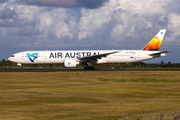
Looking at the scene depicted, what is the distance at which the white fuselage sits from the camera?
51.5 m

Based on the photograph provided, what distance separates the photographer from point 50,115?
37.8 feet

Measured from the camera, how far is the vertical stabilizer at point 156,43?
182ft

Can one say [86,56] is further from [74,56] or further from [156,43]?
[156,43]

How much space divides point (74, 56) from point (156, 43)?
60.1ft

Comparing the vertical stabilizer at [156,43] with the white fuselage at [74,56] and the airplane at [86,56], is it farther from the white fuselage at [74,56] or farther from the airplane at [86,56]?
the white fuselage at [74,56]

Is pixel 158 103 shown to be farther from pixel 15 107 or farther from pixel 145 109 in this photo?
→ pixel 15 107

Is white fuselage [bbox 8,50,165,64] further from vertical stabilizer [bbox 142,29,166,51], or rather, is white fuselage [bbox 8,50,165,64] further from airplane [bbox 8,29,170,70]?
vertical stabilizer [bbox 142,29,166,51]

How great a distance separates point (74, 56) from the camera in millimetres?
51406

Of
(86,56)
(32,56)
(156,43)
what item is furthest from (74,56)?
(156,43)

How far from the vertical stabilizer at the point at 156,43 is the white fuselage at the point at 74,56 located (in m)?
2.19

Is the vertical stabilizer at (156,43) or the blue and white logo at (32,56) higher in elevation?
the vertical stabilizer at (156,43)

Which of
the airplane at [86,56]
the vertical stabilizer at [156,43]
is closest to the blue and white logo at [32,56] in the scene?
the airplane at [86,56]

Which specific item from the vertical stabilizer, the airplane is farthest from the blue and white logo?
the vertical stabilizer

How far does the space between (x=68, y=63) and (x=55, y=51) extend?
5806 mm
